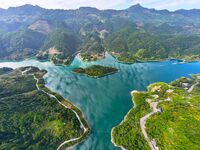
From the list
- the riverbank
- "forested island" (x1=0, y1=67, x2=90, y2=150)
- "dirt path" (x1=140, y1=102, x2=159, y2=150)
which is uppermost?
"dirt path" (x1=140, y1=102, x2=159, y2=150)

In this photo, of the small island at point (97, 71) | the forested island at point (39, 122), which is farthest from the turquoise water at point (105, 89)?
the forested island at point (39, 122)

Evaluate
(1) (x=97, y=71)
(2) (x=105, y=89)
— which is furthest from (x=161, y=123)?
(1) (x=97, y=71)

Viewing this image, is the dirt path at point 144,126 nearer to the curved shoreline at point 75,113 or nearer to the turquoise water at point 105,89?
the turquoise water at point 105,89

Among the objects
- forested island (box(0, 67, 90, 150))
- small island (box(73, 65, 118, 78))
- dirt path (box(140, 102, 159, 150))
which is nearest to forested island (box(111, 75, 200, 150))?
dirt path (box(140, 102, 159, 150))

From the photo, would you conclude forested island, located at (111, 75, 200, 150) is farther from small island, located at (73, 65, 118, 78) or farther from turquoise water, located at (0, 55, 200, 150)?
small island, located at (73, 65, 118, 78)

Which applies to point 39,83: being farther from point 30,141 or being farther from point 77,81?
point 30,141

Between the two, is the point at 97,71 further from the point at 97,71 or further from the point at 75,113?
the point at 75,113
